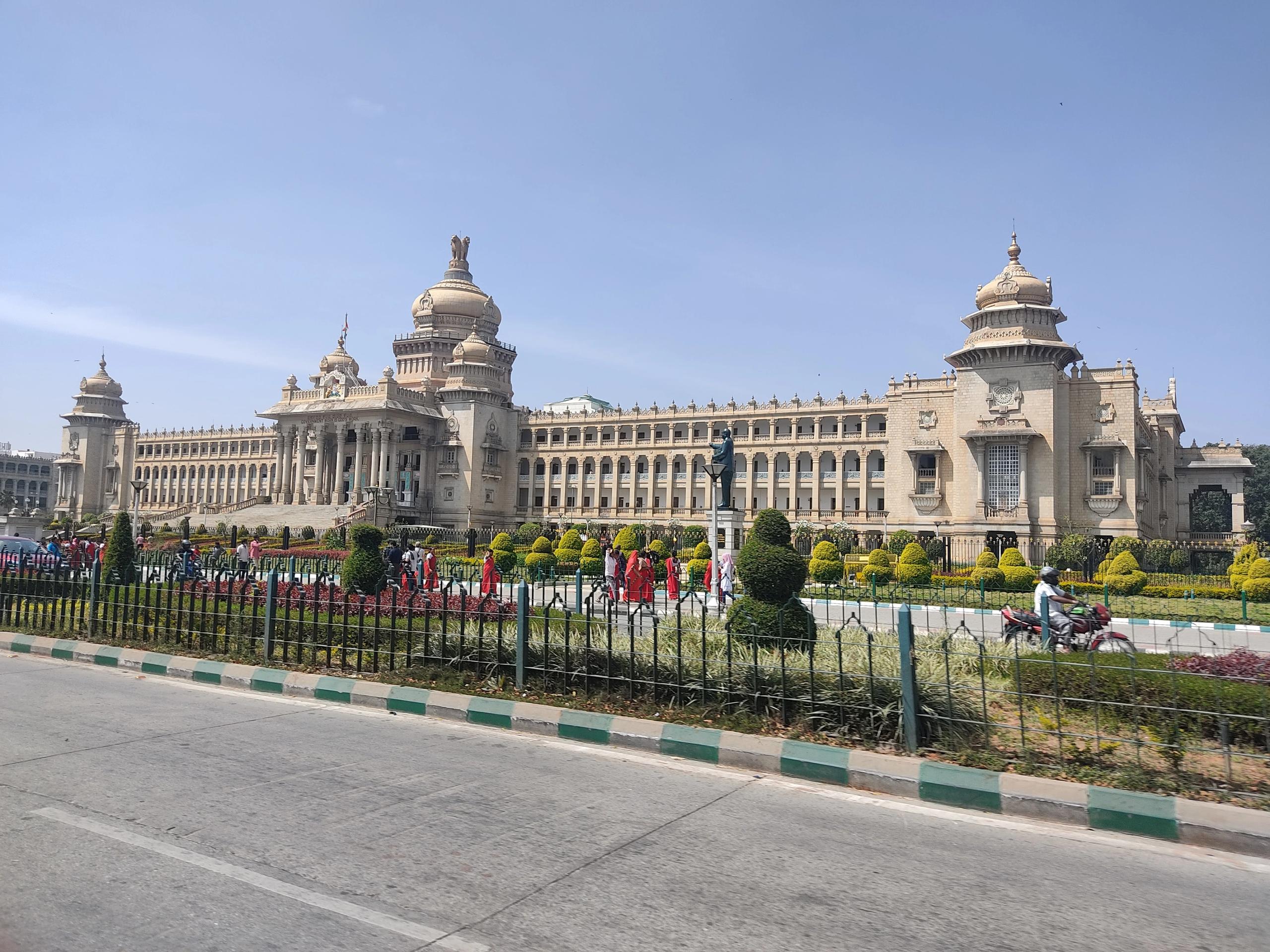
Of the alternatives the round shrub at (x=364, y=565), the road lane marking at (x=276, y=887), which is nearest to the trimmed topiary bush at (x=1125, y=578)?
the round shrub at (x=364, y=565)

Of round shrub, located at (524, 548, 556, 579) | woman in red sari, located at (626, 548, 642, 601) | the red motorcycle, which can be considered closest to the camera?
the red motorcycle

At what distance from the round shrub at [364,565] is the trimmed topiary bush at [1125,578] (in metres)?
19.3

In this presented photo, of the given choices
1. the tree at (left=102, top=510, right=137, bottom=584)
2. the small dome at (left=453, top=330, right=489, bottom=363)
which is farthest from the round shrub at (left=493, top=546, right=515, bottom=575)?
the small dome at (left=453, top=330, right=489, bottom=363)

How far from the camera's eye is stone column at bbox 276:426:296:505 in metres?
61.2

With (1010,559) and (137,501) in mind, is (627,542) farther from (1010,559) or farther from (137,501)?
(137,501)

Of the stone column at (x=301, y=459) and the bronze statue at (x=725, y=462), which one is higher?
the stone column at (x=301, y=459)

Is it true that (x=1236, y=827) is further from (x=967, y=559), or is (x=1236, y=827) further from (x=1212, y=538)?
(x=1212, y=538)

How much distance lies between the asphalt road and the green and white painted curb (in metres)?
0.18

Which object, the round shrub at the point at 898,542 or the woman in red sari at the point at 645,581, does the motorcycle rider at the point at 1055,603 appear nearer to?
the woman in red sari at the point at 645,581

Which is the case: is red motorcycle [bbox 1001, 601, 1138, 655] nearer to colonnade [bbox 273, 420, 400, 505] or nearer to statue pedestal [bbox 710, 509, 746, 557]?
statue pedestal [bbox 710, 509, 746, 557]

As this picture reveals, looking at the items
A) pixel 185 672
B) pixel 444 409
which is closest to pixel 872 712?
pixel 185 672

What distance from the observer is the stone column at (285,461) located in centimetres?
6122

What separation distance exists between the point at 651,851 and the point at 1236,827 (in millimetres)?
3618

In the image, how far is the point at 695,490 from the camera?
58.9 meters
